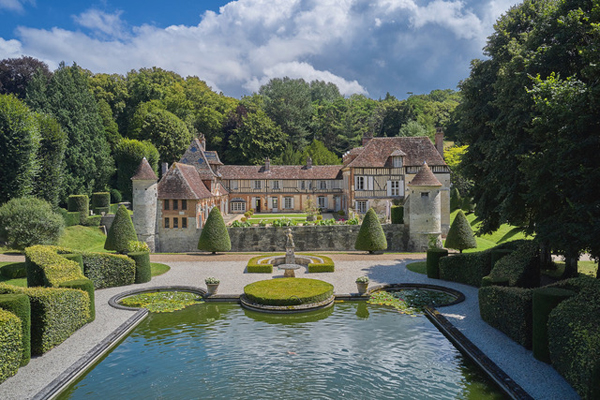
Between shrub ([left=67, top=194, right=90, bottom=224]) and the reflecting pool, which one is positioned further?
shrub ([left=67, top=194, right=90, bottom=224])

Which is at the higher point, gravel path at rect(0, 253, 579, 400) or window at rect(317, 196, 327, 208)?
window at rect(317, 196, 327, 208)

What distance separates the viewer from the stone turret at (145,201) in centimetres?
2758

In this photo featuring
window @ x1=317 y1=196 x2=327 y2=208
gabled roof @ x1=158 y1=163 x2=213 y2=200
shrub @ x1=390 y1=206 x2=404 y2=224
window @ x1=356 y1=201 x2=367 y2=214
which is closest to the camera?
gabled roof @ x1=158 y1=163 x2=213 y2=200

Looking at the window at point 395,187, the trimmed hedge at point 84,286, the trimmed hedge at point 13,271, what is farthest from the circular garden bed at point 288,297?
the window at point 395,187

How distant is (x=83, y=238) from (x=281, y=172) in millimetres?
23616

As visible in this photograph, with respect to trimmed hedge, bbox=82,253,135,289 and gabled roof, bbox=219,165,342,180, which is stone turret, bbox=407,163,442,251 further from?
gabled roof, bbox=219,165,342,180

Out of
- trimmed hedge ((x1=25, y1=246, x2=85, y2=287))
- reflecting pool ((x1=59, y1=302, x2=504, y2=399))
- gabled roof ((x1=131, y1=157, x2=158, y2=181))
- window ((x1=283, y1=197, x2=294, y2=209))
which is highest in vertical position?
gabled roof ((x1=131, y1=157, x2=158, y2=181))

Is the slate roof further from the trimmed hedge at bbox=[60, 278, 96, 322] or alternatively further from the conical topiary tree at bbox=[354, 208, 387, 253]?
the trimmed hedge at bbox=[60, 278, 96, 322]

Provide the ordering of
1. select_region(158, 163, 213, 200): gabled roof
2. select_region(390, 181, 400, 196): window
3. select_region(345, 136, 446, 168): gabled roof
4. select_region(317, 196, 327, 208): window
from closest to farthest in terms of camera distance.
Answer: select_region(158, 163, 213, 200): gabled roof
select_region(345, 136, 446, 168): gabled roof
select_region(390, 181, 400, 196): window
select_region(317, 196, 327, 208): window

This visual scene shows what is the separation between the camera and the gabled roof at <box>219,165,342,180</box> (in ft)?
163

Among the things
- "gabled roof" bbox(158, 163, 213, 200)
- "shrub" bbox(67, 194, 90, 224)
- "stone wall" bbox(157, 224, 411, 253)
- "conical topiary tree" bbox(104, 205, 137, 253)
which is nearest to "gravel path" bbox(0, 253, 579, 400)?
"stone wall" bbox(157, 224, 411, 253)

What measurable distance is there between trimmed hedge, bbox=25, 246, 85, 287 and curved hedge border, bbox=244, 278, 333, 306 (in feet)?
21.8

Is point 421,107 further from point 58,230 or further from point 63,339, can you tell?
point 63,339

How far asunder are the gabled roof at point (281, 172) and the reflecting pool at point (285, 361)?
1384 inches
